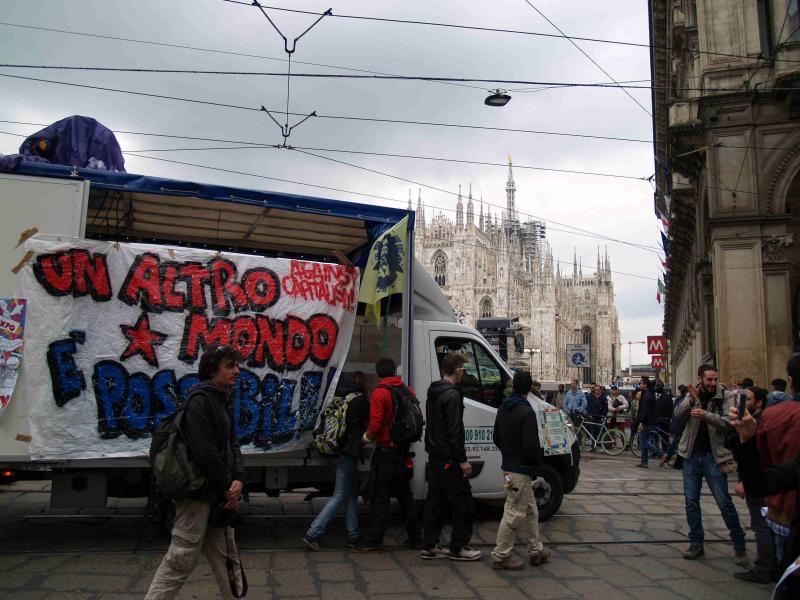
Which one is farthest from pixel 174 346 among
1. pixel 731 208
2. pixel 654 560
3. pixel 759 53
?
pixel 759 53

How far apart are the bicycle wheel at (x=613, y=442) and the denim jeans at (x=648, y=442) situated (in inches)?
29.9

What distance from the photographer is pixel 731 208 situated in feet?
44.8

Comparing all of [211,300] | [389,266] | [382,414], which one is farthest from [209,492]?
[389,266]

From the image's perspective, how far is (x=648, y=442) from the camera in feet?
46.1

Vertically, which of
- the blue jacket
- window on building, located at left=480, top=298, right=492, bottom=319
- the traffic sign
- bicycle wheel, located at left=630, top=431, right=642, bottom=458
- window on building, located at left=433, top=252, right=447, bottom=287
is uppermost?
window on building, located at left=433, top=252, right=447, bottom=287

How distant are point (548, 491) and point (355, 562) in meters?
2.60

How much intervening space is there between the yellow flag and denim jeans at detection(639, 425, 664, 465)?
8959 mm

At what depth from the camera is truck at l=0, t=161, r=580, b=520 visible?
560 cm

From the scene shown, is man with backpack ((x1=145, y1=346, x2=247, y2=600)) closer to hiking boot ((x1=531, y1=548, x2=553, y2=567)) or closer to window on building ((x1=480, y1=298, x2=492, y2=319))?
hiking boot ((x1=531, y1=548, x2=553, y2=567))

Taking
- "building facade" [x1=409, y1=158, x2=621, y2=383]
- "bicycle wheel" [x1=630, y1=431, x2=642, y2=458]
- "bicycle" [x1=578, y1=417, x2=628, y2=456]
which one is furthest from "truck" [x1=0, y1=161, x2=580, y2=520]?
"building facade" [x1=409, y1=158, x2=621, y2=383]

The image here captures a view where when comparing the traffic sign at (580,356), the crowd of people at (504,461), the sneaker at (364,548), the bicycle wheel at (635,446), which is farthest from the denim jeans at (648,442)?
the sneaker at (364,548)

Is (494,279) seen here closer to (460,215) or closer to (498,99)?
(460,215)

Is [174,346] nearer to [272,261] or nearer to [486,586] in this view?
[272,261]

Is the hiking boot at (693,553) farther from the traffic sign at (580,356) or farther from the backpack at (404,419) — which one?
the traffic sign at (580,356)
